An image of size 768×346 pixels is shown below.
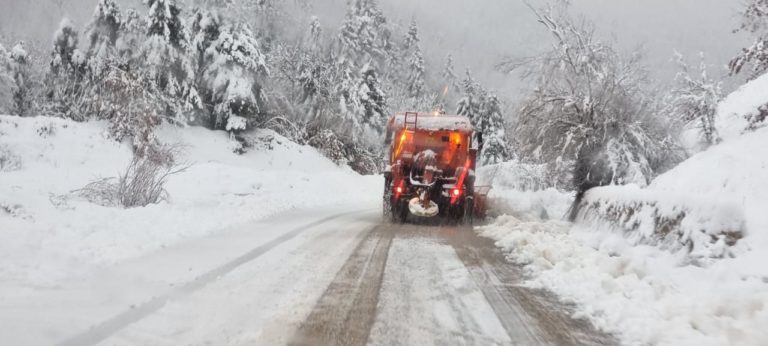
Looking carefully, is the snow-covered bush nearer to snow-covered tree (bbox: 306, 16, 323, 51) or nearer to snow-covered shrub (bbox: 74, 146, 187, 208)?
snow-covered tree (bbox: 306, 16, 323, 51)

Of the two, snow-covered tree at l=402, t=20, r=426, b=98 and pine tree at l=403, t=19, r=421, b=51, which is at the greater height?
pine tree at l=403, t=19, r=421, b=51

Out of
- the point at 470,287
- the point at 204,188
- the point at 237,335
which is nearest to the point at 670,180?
the point at 470,287

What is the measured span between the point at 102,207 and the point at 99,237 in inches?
88.4

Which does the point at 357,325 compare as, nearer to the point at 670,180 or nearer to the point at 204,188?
the point at 670,180

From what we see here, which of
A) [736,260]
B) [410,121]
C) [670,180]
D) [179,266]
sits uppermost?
[410,121]

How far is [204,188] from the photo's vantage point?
50.5 ft

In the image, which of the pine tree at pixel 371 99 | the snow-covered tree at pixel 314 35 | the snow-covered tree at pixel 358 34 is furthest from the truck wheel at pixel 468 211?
the snow-covered tree at pixel 314 35

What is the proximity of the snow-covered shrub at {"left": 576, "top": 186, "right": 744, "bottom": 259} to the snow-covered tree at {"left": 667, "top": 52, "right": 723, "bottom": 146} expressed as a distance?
492cm

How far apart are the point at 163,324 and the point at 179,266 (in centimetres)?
207

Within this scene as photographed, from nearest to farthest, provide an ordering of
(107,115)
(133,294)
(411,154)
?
(133,294) → (411,154) → (107,115)

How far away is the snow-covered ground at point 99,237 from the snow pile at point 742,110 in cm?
927

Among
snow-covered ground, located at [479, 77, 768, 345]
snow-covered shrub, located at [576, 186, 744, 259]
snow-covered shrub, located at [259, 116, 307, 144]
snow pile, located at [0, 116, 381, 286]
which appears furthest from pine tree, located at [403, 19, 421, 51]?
snow-covered shrub, located at [576, 186, 744, 259]

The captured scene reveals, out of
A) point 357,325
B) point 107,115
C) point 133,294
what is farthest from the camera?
point 107,115

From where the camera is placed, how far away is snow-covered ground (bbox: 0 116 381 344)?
4.08 metres
